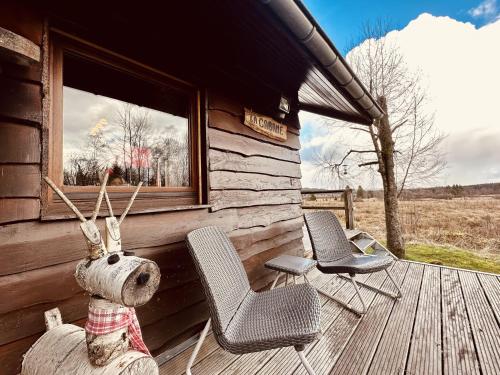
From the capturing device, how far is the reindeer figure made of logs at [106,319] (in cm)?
84

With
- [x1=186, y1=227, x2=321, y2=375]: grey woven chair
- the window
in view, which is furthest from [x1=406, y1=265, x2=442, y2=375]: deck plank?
the window

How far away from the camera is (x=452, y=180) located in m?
6.57

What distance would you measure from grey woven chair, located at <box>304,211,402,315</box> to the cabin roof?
151cm

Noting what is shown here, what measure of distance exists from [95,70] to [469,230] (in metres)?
11.6

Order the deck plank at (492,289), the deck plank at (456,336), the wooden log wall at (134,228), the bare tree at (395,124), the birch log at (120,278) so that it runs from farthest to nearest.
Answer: the bare tree at (395,124)
the deck plank at (492,289)
the deck plank at (456,336)
the wooden log wall at (134,228)
the birch log at (120,278)

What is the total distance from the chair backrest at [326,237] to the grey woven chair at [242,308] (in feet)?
3.52

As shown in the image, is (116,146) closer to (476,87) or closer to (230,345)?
(230,345)

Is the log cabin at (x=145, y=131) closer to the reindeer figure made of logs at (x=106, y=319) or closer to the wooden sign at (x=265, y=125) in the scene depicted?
the wooden sign at (x=265, y=125)

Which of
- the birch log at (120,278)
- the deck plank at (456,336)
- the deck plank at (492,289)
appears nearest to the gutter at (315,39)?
the birch log at (120,278)

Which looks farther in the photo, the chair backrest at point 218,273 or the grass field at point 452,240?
the grass field at point 452,240

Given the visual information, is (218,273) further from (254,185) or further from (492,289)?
(492,289)

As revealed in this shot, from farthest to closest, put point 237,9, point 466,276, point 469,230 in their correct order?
point 469,230
point 466,276
point 237,9

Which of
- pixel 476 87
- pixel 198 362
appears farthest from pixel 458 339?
pixel 476 87

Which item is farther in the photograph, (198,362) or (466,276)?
(466,276)
